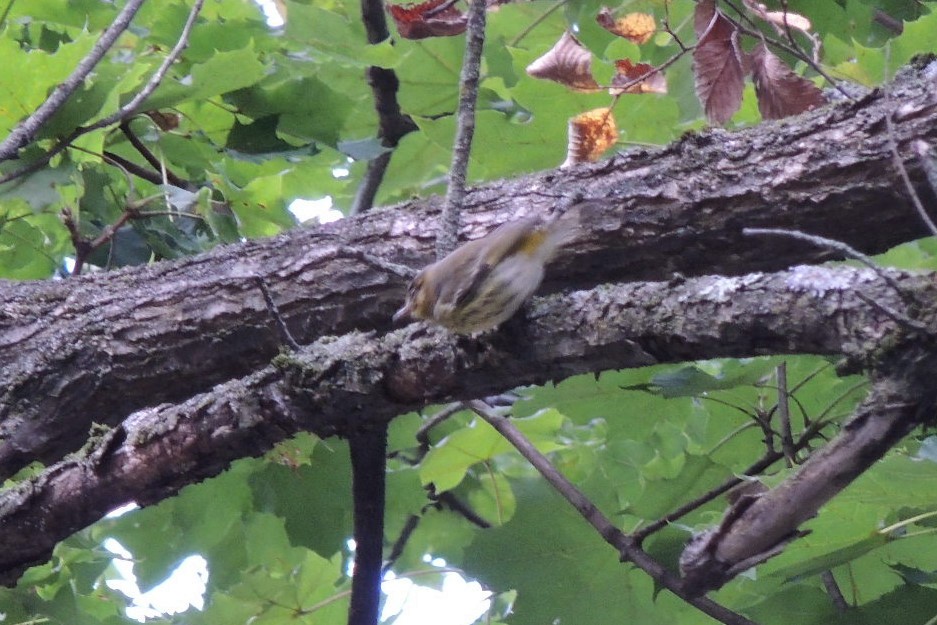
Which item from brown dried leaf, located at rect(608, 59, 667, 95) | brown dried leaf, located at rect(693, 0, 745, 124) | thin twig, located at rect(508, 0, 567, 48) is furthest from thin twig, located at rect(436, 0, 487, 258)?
thin twig, located at rect(508, 0, 567, 48)

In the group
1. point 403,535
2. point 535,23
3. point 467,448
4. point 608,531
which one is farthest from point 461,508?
point 535,23

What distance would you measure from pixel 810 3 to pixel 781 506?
1.95m

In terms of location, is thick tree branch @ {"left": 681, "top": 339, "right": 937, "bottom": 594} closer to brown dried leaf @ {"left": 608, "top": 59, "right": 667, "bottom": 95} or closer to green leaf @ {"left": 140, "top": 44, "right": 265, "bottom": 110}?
brown dried leaf @ {"left": 608, "top": 59, "right": 667, "bottom": 95}

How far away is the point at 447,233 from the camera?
6.01 feet

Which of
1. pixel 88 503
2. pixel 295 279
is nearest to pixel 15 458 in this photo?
pixel 88 503

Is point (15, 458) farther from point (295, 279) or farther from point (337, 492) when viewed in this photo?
point (337, 492)

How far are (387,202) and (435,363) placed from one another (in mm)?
1939

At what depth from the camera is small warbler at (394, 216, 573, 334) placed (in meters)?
1.38

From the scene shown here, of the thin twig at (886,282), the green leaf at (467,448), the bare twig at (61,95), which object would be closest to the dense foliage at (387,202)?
the green leaf at (467,448)

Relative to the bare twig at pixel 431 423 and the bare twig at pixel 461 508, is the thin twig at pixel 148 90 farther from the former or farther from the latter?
the bare twig at pixel 461 508

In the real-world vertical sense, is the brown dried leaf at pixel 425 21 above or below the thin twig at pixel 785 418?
above

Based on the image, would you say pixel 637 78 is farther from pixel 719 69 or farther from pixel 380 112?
pixel 380 112

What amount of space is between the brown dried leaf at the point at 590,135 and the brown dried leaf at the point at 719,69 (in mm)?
227

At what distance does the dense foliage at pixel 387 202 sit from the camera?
2002mm
